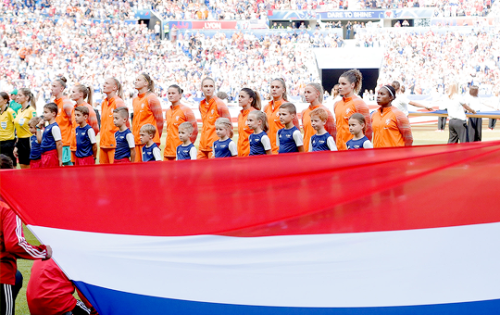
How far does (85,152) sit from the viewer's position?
7.32 meters

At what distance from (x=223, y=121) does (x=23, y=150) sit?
4356 mm

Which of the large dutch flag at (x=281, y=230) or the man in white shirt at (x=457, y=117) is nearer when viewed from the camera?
the large dutch flag at (x=281, y=230)

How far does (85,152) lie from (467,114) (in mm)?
7090

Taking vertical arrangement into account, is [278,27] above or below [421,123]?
above

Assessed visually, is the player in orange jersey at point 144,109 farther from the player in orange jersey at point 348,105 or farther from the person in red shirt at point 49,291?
the person in red shirt at point 49,291

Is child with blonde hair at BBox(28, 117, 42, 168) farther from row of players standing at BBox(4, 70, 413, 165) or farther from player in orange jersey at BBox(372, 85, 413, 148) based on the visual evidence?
player in orange jersey at BBox(372, 85, 413, 148)

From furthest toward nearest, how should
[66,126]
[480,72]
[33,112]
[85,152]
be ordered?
[480,72], [33,112], [66,126], [85,152]

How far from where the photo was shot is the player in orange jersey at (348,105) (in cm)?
598

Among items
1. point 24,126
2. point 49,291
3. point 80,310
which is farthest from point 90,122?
point 49,291

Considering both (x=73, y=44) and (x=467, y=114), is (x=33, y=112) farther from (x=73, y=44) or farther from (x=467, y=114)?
(x=73, y=44)

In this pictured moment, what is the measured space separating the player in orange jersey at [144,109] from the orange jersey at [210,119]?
2.01 ft

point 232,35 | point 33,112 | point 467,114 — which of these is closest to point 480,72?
point 232,35

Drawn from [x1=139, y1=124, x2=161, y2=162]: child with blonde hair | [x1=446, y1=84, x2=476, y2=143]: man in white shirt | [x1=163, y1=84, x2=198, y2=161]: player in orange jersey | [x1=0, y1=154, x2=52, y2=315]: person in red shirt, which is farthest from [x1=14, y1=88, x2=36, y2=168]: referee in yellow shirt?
[x1=446, y1=84, x2=476, y2=143]: man in white shirt

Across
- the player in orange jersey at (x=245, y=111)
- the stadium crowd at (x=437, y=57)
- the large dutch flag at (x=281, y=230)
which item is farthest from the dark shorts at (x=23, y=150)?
the stadium crowd at (x=437, y=57)
